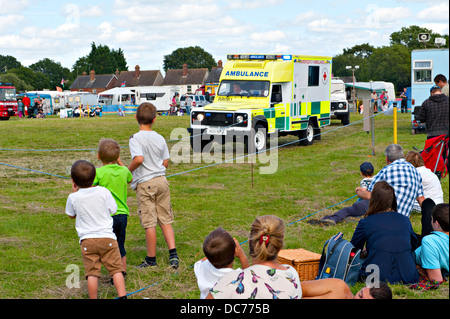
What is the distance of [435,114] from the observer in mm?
10492

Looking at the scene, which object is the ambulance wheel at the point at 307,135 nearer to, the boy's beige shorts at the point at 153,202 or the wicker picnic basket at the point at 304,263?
the boy's beige shorts at the point at 153,202

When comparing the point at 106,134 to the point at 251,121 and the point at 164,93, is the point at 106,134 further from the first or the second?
the point at 164,93

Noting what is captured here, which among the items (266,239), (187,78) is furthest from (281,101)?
(187,78)

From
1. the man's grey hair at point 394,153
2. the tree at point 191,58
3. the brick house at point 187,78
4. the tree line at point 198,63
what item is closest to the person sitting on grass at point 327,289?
the man's grey hair at point 394,153

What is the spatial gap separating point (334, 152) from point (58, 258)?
38.4 feet

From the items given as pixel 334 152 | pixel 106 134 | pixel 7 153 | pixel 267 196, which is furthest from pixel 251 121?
pixel 106 134

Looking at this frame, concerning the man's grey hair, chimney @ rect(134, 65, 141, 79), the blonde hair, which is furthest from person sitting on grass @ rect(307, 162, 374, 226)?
chimney @ rect(134, 65, 141, 79)

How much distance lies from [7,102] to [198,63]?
310 feet

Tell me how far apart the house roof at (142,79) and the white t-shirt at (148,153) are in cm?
9815

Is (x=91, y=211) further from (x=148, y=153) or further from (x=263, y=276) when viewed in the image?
(x=263, y=276)

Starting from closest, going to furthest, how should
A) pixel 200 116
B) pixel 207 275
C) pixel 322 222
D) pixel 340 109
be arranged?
pixel 207 275 → pixel 322 222 → pixel 200 116 → pixel 340 109

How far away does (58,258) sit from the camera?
666 centimetres

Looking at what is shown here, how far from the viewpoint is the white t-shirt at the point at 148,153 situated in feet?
19.6
